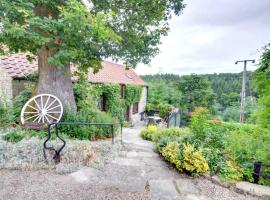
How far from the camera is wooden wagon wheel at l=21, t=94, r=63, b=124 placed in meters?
6.28

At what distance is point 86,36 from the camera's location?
15.3 feet

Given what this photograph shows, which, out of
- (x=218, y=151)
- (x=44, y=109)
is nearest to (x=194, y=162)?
(x=218, y=151)

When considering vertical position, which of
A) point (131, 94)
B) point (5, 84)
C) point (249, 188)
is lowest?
point (249, 188)

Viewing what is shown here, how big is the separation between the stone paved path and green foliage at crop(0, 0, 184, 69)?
290 cm

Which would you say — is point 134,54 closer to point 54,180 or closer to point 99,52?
point 99,52

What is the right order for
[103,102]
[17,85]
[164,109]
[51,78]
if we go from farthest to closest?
[164,109]
[103,102]
[17,85]
[51,78]

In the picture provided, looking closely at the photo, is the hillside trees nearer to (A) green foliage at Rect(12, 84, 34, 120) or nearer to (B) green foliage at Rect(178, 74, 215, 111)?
(A) green foliage at Rect(12, 84, 34, 120)

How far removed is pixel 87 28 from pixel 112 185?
3.41 metres

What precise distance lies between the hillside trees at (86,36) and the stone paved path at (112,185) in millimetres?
2893

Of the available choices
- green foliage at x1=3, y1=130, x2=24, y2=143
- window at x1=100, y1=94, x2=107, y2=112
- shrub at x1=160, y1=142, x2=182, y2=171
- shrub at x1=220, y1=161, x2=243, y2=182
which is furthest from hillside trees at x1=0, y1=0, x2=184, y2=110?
window at x1=100, y1=94, x2=107, y2=112

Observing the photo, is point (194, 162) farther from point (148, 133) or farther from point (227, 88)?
point (227, 88)

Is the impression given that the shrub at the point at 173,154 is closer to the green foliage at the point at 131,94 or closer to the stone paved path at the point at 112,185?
the stone paved path at the point at 112,185

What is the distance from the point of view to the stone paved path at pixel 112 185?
9.43 feet

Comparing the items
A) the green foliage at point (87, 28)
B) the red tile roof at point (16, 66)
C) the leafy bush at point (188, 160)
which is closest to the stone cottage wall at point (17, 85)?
the red tile roof at point (16, 66)
